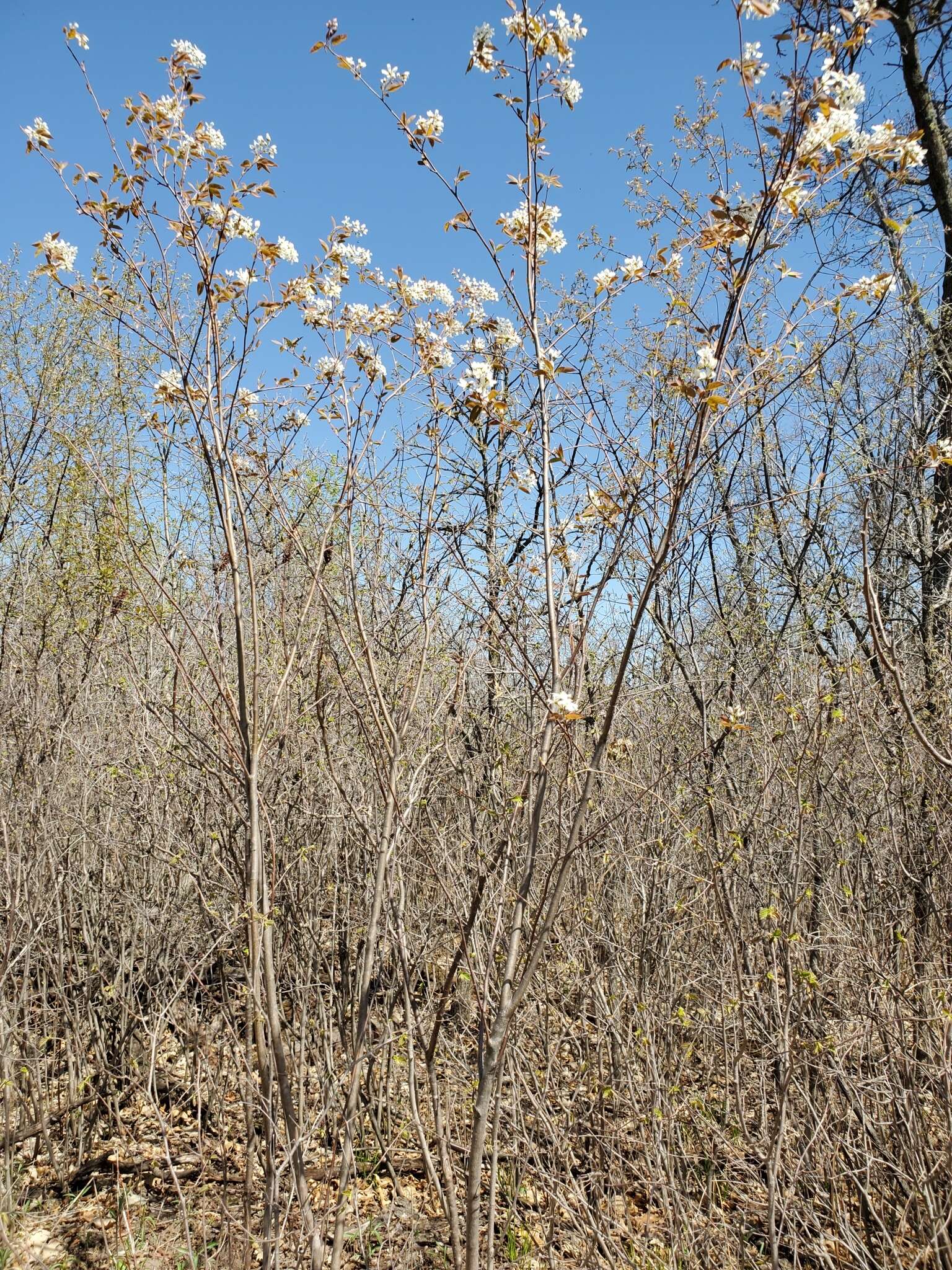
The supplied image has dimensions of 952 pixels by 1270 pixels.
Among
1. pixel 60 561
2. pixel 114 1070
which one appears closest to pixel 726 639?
pixel 114 1070

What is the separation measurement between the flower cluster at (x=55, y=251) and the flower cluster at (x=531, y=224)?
4.27 feet

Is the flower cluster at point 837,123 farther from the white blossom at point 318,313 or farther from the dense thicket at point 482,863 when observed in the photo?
the white blossom at point 318,313

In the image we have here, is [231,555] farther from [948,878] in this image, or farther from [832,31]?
[948,878]

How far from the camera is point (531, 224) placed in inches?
89.9

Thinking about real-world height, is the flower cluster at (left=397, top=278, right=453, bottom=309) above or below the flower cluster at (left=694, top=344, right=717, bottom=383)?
above

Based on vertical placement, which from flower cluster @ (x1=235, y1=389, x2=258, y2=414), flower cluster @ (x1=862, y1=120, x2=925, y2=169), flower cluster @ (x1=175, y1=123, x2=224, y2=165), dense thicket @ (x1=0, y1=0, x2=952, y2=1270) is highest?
flower cluster @ (x1=175, y1=123, x2=224, y2=165)

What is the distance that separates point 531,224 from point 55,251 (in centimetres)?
142

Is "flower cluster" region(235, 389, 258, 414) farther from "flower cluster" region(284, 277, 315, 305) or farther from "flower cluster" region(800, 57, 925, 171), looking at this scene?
"flower cluster" region(800, 57, 925, 171)

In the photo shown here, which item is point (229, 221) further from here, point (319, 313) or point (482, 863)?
point (482, 863)

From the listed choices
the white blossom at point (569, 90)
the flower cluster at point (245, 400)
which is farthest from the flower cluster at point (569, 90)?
the flower cluster at point (245, 400)

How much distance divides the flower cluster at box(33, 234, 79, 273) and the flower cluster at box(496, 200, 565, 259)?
4.27 ft

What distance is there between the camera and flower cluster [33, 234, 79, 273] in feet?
7.78

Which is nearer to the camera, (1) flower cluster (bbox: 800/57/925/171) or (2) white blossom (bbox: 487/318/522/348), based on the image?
(1) flower cluster (bbox: 800/57/925/171)

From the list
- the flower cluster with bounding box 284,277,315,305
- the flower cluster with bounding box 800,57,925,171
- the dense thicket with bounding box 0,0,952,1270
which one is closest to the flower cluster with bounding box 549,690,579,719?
the dense thicket with bounding box 0,0,952,1270
